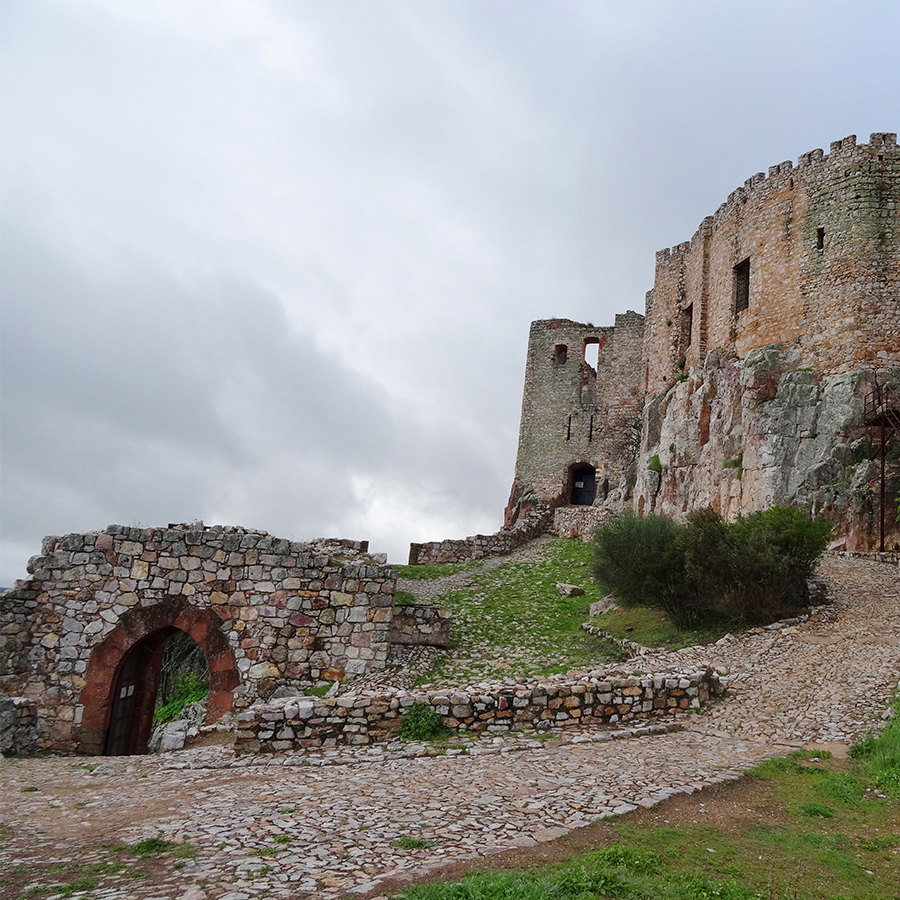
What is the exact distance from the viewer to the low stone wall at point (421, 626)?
45.0 feet

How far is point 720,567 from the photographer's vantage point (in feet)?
46.4

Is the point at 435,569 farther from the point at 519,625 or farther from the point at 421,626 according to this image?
the point at 421,626

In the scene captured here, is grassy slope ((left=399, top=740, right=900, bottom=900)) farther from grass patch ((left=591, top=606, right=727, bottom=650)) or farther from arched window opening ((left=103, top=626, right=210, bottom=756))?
→ arched window opening ((left=103, top=626, right=210, bottom=756))

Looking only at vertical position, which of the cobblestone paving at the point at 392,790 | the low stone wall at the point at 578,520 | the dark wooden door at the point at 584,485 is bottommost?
the cobblestone paving at the point at 392,790

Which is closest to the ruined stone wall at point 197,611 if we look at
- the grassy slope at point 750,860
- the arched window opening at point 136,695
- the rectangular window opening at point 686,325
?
the arched window opening at point 136,695

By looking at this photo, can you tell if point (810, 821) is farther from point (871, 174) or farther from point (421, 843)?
point (871, 174)

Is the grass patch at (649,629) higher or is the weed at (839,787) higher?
the grass patch at (649,629)

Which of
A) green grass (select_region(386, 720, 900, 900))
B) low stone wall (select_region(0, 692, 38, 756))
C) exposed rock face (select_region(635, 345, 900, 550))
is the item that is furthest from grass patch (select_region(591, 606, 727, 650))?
low stone wall (select_region(0, 692, 38, 756))

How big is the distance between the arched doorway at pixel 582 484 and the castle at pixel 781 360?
5.71 m

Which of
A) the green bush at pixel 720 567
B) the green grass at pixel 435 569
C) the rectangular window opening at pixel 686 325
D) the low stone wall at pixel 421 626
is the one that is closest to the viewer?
the low stone wall at pixel 421 626

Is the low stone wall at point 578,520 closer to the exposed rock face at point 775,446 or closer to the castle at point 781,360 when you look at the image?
the castle at point 781,360

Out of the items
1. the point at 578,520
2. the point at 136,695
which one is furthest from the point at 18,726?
the point at 578,520

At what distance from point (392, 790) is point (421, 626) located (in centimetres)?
684

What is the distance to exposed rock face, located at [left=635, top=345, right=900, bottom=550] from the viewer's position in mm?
19859
